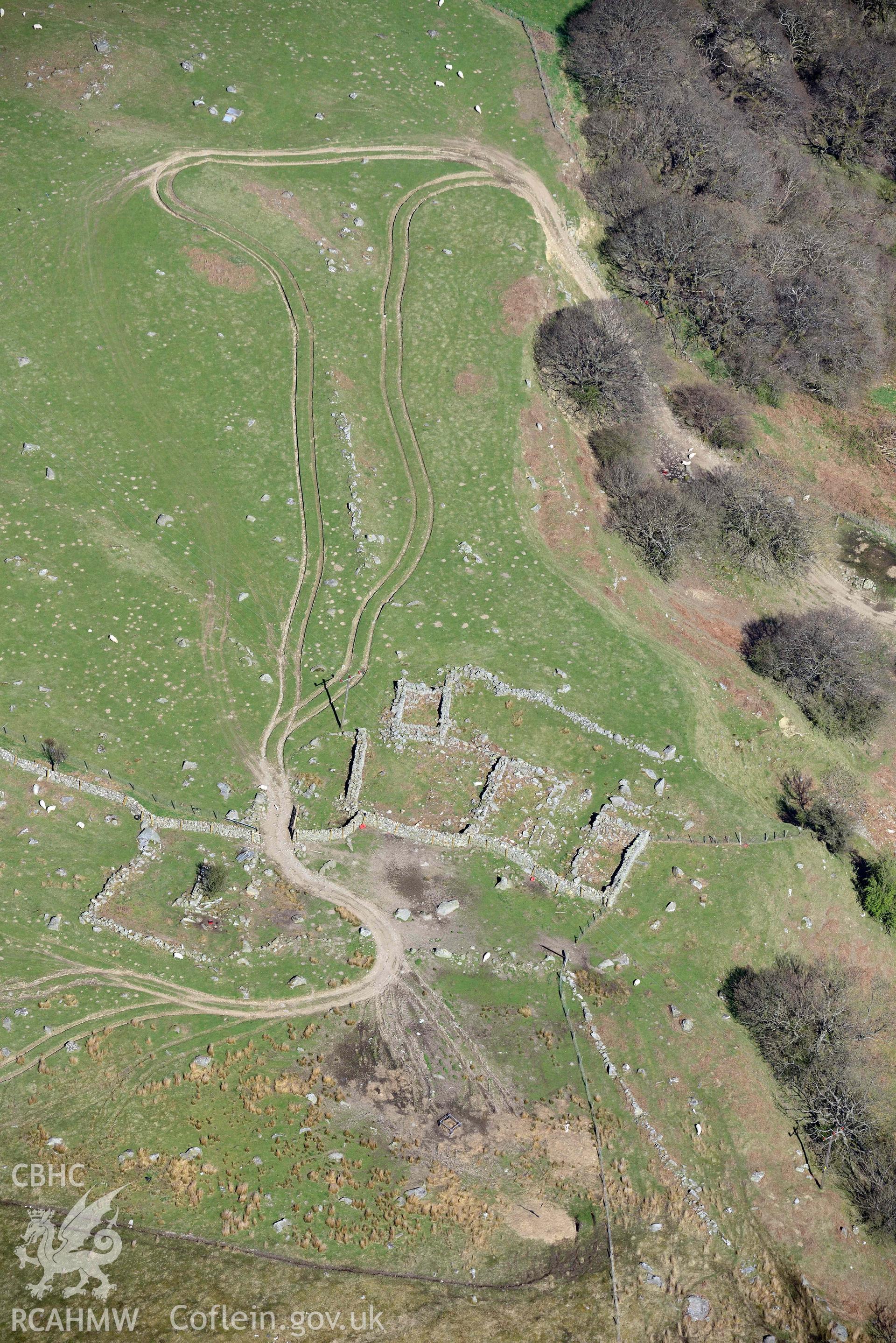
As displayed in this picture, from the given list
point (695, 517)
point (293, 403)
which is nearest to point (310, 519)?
point (293, 403)

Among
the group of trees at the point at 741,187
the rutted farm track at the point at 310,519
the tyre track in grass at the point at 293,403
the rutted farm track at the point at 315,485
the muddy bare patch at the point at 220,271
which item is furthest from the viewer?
the group of trees at the point at 741,187

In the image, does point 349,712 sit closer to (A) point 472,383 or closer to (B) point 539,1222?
(B) point 539,1222

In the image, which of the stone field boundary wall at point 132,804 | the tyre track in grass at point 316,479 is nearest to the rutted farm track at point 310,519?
the tyre track in grass at point 316,479

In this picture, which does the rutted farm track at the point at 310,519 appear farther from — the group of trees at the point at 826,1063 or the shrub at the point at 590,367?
the group of trees at the point at 826,1063

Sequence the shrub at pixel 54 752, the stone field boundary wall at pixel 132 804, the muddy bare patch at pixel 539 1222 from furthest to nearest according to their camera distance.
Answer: the shrub at pixel 54 752 < the stone field boundary wall at pixel 132 804 < the muddy bare patch at pixel 539 1222

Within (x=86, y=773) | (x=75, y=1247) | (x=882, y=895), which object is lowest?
(x=86, y=773)
